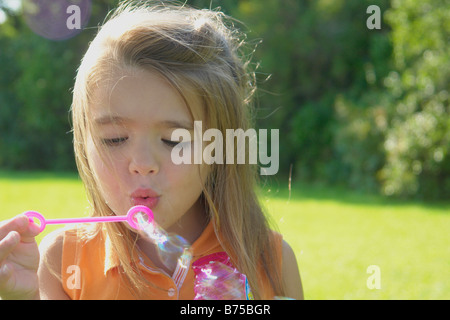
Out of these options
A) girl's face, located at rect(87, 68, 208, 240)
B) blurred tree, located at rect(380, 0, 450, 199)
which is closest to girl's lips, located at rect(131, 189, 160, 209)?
girl's face, located at rect(87, 68, 208, 240)

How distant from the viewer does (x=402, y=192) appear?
676 cm

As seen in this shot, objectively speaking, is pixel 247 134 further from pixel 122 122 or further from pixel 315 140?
pixel 315 140

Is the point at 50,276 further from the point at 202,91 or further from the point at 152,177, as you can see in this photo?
the point at 202,91

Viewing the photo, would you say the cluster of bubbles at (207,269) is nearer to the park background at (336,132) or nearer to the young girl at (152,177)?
the young girl at (152,177)

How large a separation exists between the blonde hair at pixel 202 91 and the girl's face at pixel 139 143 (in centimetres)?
4

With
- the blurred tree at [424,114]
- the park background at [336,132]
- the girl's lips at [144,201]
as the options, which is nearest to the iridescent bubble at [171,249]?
the girl's lips at [144,201]

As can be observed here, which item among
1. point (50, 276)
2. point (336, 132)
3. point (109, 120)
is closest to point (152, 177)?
point (109, 120)

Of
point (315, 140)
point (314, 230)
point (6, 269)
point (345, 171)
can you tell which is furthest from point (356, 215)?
point (6, 269)

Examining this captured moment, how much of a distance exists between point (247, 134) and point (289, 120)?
8995 millimetres

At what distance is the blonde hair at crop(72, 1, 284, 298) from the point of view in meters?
1.15

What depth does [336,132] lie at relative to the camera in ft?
28.6

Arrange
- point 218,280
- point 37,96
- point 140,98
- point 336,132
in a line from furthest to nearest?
point 37,96 → point 336,132 → point 218,280 → point 140,98

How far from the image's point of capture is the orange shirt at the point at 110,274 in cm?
123

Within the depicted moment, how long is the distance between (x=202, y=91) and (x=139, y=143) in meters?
0.20
